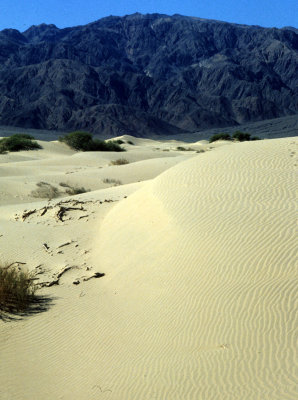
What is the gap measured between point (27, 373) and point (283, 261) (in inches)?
117

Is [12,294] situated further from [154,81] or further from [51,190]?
[154,81]

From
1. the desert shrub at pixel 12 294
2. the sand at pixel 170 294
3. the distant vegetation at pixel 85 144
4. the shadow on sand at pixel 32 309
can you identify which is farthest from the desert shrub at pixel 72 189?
the distant vegetation at pixel 85 144

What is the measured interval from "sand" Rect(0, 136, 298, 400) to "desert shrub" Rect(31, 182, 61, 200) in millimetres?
4902

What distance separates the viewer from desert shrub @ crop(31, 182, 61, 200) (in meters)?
14.0

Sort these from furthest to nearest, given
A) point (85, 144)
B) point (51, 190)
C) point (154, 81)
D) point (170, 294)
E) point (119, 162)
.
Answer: point (154, 81) → point (85, 144) → point (119, 162) → point (51, 190) → point (170, 294)

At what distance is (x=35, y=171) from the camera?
19109mm

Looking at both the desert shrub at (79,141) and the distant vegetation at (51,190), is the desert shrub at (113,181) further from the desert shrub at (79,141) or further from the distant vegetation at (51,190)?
the desert shrub at (79,141)

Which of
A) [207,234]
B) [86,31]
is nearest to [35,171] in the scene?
[207,234]

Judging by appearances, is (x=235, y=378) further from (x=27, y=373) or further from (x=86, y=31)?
(x=86, y=31)

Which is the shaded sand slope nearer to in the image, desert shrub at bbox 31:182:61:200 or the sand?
the sand

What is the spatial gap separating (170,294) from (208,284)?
464 mm

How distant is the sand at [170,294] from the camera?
12.4 feet

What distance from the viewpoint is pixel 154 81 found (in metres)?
92.9

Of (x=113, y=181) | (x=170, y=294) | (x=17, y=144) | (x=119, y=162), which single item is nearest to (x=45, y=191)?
(x=113, y=181)
